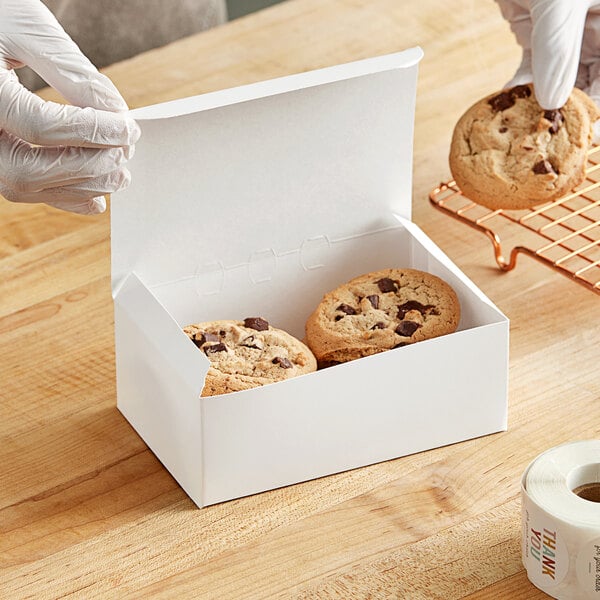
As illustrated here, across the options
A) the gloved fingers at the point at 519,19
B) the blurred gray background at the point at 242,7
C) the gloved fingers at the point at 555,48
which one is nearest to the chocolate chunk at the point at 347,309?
the gloved fingers at the point at 555,48

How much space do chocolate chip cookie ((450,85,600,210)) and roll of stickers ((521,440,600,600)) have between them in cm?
46

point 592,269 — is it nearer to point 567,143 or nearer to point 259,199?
point 567,143

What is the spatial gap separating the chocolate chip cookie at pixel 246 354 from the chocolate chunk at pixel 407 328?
9 centimetres

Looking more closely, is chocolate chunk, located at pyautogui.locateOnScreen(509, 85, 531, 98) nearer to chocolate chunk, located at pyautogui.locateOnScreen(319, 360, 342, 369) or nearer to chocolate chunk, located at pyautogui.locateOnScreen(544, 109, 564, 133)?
chocolate chunk, located at pyautogui.locateOnScreen(544, 109, 564, 133)

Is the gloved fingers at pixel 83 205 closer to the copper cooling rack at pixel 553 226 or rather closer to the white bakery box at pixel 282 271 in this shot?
the white bakery box at pixel 282 271

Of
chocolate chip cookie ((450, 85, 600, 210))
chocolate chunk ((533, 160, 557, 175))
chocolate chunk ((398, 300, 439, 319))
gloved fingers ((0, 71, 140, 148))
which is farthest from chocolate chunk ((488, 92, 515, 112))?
gloved fingers ((0, 71, 140, 148))

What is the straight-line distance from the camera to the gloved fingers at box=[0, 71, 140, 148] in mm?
998

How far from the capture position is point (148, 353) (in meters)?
1.08

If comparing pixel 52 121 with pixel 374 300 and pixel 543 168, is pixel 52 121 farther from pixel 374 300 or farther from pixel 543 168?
pixel 543 168

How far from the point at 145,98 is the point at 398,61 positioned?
0.66 m

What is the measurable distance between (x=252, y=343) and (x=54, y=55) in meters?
0.34

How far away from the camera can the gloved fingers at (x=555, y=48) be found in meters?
1.31

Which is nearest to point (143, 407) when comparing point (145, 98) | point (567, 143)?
point (567, 143)

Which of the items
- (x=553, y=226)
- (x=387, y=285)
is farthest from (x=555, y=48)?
(x=387, y=285)
